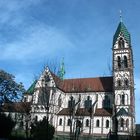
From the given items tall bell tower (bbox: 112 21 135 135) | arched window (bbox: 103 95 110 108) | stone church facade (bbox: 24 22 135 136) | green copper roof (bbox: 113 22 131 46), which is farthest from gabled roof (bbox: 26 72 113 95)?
green copper roof (bbox: 113 22 131 46)

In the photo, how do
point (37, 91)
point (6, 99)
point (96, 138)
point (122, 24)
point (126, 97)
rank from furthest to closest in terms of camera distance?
point (122, 24)
point (37, 91)
point (126, 97)
point (96, 138)
point (6, 99)

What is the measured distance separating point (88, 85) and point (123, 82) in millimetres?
10185

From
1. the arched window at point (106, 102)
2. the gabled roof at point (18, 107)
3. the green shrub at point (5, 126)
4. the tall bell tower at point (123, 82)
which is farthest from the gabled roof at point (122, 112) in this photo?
the green shrub at point (5, 126)

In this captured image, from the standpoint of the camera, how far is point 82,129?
6338 centimetres

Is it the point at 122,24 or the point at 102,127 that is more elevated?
the point at 122,24

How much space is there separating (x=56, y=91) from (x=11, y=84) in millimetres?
19188

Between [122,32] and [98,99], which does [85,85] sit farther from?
[122,32]

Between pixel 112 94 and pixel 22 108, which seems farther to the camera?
pixel 112 94

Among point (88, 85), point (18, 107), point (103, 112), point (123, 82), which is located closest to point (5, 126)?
point (18, 107)

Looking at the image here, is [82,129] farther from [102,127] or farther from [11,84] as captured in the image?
[11,84]

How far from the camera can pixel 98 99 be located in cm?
6912

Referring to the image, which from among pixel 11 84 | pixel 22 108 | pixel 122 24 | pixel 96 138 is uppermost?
pixel 122 24

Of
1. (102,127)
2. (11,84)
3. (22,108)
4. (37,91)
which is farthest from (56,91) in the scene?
(11,84)

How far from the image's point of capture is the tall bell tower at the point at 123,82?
61.1 m
